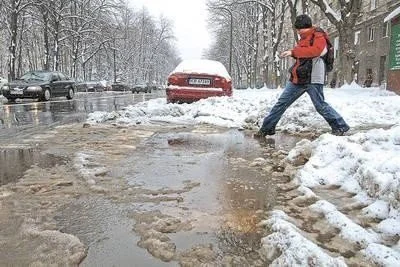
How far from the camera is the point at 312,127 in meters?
7.54

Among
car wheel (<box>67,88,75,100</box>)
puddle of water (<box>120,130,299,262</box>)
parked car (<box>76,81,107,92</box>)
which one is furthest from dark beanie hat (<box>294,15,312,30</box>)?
parked car (<box>76,81,107,92</box>)

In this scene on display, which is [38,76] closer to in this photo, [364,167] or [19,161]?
[19,161]

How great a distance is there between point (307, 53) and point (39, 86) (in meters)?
16.7

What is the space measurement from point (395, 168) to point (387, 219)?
1.81ft

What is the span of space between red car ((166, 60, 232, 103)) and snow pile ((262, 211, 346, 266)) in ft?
30.2

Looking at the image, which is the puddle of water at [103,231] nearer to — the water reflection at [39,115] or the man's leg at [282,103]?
the man's leg at [282,103]

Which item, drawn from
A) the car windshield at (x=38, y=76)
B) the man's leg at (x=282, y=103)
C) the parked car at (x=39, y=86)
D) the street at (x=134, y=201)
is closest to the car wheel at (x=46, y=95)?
the parked car at (x=39, y=86)

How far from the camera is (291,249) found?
2.22 metres

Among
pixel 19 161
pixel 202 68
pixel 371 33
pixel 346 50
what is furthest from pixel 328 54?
pixel 371 33

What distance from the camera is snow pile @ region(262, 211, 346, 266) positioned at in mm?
2094

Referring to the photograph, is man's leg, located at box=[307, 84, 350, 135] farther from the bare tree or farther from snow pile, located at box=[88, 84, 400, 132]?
the bare tree

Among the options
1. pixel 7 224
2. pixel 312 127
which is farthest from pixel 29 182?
pixel 312 127

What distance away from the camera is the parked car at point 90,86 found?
48031mm

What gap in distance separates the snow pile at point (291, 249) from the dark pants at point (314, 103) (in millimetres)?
3849
